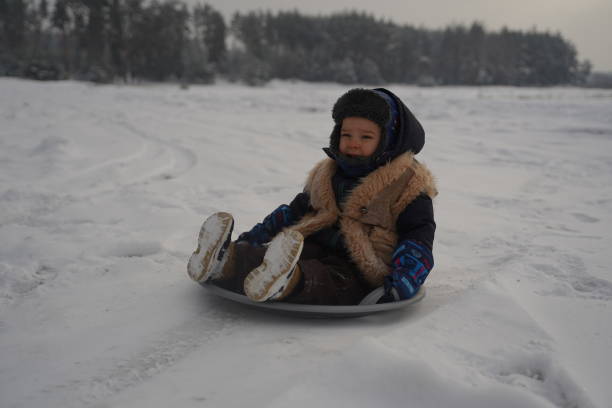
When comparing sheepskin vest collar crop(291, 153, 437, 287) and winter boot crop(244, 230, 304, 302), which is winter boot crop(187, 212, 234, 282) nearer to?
winter boot crop(244, 230, 304, 302)

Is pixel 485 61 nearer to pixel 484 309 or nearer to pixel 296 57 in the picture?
pixel 296 57

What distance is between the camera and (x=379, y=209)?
1853mm

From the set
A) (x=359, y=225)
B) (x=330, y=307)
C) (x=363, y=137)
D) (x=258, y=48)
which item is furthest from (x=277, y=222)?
(x=258, y=48)

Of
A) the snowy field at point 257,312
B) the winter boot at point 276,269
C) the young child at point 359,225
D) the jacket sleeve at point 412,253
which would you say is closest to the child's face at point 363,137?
the young child at point 359,225

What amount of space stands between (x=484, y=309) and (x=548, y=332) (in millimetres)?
243

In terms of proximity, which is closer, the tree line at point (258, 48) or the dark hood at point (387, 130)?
the dark hood at point (387, 130)

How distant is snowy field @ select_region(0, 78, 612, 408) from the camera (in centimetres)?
121

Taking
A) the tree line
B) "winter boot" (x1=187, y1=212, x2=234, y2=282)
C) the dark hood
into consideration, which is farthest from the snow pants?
the tree line

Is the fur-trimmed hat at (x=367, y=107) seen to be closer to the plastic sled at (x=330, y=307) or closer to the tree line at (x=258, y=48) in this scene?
the plastic sled at (x=330, y=307)

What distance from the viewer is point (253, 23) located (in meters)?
40.7

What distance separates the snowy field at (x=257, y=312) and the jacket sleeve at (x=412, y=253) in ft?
0.39

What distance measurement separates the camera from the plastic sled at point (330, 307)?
159 centimetres

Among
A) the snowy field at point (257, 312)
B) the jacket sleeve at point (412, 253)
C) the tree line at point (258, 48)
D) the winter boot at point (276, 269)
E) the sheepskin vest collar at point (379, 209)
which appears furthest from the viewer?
the tree line at point (258, 48)

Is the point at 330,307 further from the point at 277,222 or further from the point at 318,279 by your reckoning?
the point at 277,222
